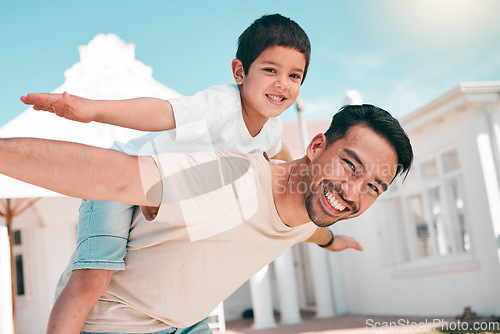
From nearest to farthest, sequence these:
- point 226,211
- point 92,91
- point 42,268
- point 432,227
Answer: point 226,211 < point 92,91 < point 432,227 < point 42,268

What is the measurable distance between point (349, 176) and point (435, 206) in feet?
25.7

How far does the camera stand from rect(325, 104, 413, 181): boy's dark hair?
Answer: 5.40 ft

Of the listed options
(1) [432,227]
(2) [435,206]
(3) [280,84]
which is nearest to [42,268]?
(1) [432,227]

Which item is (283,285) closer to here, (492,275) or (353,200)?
(492,275)

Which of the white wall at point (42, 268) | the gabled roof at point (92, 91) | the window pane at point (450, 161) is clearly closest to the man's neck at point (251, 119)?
the gabled roof at point (92, 91)

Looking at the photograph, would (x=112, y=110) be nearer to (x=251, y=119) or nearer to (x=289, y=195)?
(x=289, y=195)

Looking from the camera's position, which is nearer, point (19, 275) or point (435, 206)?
point (435, 206)

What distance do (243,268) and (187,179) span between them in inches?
22.1

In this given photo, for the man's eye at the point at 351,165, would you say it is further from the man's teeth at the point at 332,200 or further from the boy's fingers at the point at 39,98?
the boy's fingers at the point at 39,98

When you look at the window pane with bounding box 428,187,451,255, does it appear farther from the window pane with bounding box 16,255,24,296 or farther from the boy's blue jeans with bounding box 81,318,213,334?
the window pane with bounding box 16,255,24,296

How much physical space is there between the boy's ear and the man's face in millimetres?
674

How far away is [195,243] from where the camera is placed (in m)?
1.57

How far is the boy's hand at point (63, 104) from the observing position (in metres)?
1.22

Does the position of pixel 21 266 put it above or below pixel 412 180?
below
